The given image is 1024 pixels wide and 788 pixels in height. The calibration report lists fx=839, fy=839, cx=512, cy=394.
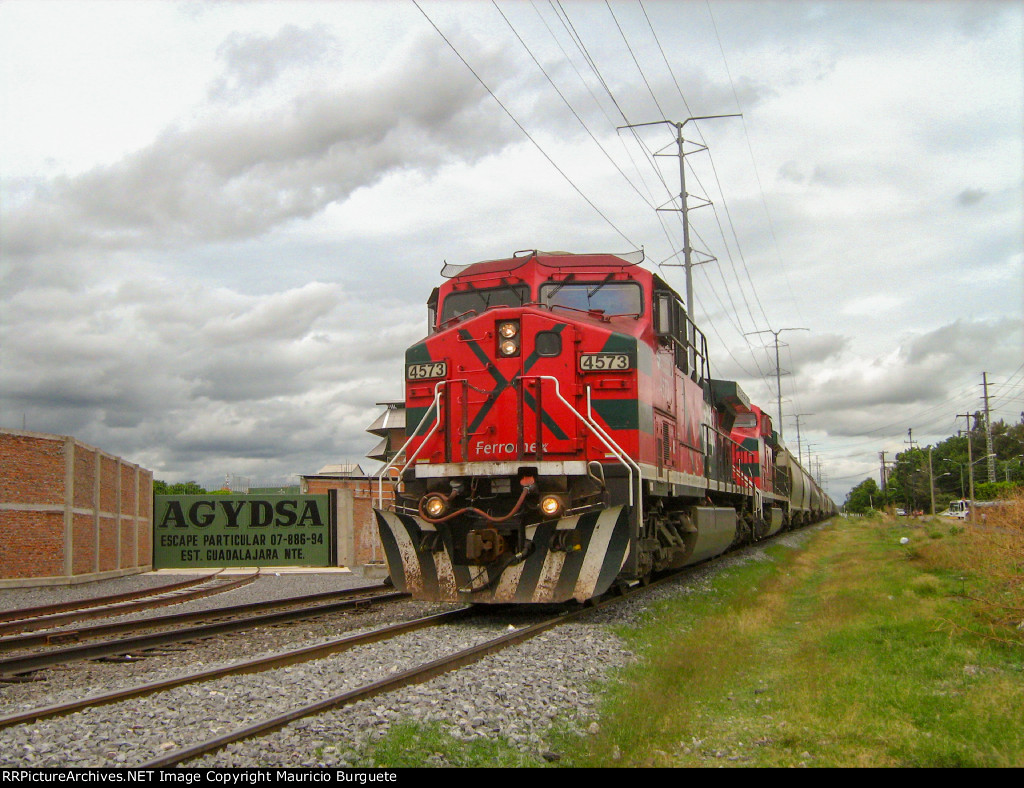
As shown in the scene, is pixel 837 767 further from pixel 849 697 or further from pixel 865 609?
pixel 865 609

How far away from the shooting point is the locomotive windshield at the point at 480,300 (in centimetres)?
1006

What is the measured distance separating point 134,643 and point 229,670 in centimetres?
221

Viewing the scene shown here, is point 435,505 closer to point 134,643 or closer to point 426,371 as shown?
A: point 426,371

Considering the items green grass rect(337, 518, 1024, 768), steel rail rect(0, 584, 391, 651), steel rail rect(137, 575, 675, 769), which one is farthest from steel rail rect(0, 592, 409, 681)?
green grass rect(337, 518, 1024, 768)

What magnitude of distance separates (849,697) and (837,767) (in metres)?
1.61

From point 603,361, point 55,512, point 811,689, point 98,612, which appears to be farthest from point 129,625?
point 55,512

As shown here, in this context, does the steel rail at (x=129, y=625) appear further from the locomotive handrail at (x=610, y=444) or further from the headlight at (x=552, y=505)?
the locomotive handrail at (x=610, y=444)

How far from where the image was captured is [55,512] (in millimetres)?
16703

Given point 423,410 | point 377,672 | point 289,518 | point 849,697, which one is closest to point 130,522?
point 289,518

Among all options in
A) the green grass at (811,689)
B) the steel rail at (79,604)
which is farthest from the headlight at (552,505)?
the steel rail at (79,604)

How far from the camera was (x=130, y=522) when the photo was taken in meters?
20.8

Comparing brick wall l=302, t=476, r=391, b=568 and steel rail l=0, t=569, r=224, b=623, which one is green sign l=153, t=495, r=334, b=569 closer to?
brick wall l=302, t=476, r=391, b=568

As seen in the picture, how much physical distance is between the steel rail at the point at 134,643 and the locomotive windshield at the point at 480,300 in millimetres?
4036
